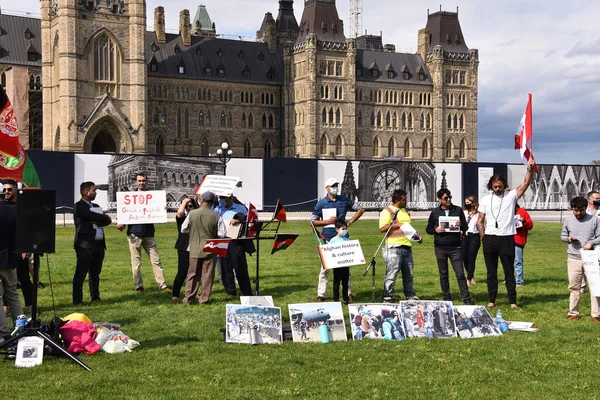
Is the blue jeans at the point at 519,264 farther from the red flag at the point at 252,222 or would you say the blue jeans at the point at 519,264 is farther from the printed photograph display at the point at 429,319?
the printed photograph display at the point at 429,319

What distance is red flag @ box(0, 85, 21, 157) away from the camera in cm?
1072

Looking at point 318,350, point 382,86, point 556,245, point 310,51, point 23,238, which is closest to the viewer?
point 23,238

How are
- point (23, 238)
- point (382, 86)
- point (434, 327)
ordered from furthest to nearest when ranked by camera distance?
point (382, 86)
point (434, 327)
point (23, 238)

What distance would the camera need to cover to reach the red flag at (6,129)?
10719 millimetres

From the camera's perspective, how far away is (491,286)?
45.7 ft

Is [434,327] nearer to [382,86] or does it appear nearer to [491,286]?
[491,286]

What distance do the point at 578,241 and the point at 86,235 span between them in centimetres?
755

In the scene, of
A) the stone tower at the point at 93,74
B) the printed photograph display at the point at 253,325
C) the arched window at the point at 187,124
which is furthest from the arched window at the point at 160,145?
the printed photograph display at the point at 253,325

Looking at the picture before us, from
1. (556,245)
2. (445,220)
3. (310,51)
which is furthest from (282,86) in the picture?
(445,220)

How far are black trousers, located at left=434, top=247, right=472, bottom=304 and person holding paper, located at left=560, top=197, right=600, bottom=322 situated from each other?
1613 millimetres

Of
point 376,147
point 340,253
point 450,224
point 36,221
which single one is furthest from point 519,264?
point 376,147

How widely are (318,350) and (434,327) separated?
1674 mm

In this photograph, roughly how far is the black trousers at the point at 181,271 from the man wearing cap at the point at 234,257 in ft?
2.18

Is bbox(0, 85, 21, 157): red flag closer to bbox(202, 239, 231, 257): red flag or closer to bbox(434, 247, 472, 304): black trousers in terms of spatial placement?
bbox(202, 239, 231, 257): red flag
